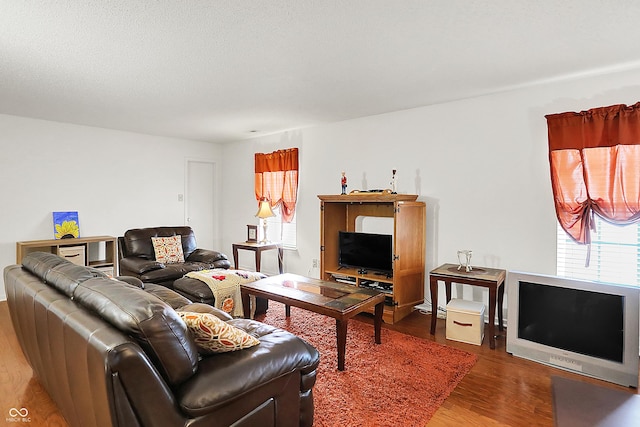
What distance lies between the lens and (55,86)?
348 centimetres

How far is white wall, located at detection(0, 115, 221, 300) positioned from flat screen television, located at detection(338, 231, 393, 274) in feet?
11.3

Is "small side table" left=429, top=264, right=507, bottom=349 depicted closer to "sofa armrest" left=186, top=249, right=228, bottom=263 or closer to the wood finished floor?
the wood finished floor

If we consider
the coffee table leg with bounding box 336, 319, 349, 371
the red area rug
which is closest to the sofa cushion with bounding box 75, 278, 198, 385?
the red area rug

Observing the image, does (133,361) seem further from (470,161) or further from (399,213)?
(470,161)

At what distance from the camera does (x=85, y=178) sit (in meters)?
5.34

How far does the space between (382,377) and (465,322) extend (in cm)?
113

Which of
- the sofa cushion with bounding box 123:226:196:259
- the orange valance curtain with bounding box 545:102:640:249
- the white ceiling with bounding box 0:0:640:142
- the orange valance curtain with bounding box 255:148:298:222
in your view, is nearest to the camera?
the white ceiling with bounding box 0:0:640:142

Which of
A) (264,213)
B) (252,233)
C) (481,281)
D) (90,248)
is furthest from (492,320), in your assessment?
(90,248)

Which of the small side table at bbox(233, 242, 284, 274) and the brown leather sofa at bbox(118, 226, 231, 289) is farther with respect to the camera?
the small side table at bbox(233, 242, 284, 274)

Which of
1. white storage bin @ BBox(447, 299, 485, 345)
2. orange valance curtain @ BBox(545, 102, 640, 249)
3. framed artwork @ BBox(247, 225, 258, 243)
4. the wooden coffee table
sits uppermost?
orange valance curtain @ BBox(545, 102, 640, 249)

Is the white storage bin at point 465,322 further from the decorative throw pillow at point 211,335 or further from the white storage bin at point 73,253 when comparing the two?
the white storage bin at point 73,253

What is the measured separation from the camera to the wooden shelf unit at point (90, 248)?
466 cm

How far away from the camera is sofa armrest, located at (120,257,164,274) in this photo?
172 inches

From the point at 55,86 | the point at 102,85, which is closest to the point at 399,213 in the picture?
the point at 102,85
